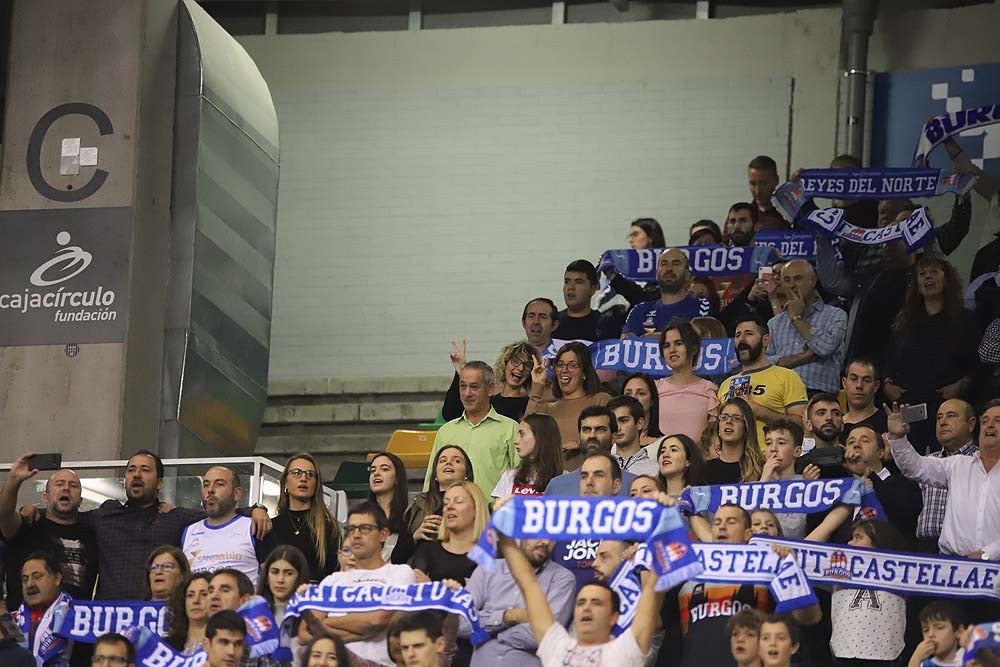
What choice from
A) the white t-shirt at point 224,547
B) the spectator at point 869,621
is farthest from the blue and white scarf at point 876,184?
the white t-shirt at point 224,547

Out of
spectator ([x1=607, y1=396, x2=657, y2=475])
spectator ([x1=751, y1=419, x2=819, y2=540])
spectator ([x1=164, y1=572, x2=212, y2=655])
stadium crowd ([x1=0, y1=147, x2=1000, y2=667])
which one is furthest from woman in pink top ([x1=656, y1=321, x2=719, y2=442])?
spectator ([x1=164, y1=572, x2=212, y2=655])

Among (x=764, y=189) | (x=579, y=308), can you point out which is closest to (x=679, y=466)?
(x=579, y=308)

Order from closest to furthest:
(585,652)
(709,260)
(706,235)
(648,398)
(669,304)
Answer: (585,652) < (648,398) < (669,304) < (709,260) < (706,235)

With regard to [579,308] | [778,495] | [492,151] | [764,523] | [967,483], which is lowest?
[764,523]

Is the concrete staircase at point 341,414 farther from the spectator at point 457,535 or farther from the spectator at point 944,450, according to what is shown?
the spectator at point 457,535

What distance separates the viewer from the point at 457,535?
8.26 meters

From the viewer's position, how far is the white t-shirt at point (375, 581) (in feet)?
25.5

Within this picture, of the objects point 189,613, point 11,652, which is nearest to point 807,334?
point 189,613

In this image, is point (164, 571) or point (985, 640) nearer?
point (985, 640)

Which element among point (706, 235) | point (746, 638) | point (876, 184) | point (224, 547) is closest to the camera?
point (746, 638)

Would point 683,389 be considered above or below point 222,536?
above

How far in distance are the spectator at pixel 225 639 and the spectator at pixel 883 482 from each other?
2.95m

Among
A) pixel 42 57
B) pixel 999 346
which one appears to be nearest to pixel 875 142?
pixel 999 346

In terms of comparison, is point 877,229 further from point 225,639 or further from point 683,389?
point 225,639
